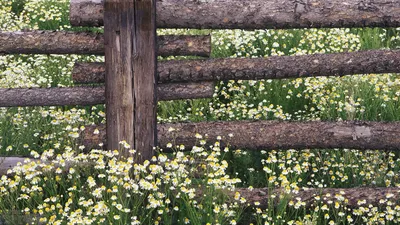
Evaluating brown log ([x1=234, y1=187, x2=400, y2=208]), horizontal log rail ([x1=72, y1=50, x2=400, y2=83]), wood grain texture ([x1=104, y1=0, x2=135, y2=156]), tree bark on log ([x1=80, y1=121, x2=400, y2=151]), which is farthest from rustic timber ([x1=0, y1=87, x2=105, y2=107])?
brown log ([x1=234, y1=187, x2=400, y2=208])

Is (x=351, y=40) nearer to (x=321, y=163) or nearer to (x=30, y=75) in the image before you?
(x=321, y=163)

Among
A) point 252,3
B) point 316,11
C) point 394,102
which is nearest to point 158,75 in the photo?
point 252,3

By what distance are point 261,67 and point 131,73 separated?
0.99m

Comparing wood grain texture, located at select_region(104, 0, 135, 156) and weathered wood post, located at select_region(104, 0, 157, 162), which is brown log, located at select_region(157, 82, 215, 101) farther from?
wood grain texture, located at select_region(104, 0, 135, 156)

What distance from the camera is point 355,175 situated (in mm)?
5141

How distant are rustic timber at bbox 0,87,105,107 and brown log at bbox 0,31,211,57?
1.09 ft

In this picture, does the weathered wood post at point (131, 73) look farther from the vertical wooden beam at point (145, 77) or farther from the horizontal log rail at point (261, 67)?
the horizontal log rail at point (261, 67)

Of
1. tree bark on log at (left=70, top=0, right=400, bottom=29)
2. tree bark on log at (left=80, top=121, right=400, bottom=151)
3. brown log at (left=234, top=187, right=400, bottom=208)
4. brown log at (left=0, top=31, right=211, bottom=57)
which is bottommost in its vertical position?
brown log at (left=234, top=187, right=400, bottom=208)

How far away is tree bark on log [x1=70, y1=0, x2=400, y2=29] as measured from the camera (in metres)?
4.80

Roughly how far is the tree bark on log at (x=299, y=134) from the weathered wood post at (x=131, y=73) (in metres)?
0.21

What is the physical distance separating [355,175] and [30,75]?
12.9 feet

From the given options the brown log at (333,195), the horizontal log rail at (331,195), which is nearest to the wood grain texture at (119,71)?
the horizontal log rail at (331,195)

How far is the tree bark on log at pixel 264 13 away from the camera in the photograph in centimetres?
480

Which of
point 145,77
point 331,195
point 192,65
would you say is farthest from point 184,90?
point 331,195
